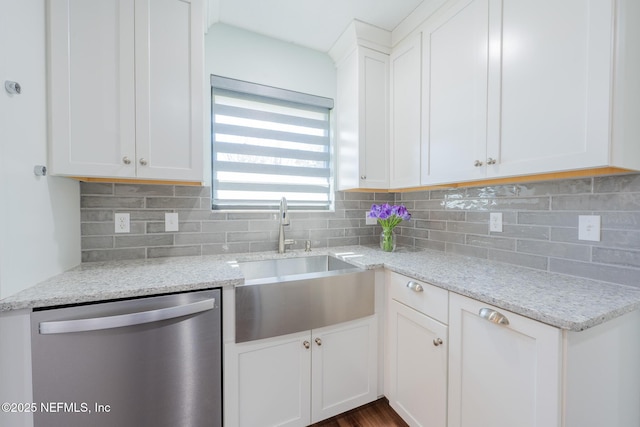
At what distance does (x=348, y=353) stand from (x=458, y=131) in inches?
55.4

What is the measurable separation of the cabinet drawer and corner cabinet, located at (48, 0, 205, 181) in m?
1.27

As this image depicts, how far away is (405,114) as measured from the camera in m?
1.76

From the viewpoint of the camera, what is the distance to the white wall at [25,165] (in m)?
0.89

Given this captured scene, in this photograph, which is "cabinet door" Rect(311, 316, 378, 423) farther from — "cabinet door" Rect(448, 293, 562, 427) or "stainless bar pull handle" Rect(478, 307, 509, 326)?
"stainless bar pull handle" Rect(478, 307, 509, 326)

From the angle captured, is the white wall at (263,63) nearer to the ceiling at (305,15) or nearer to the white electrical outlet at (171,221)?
the ceiling at (305,15)

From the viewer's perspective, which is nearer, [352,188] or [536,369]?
[536,369]

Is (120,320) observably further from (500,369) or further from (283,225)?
(500,369)

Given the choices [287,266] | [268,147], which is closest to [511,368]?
[287,266]

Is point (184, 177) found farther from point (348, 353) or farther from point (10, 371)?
point (348, 353)

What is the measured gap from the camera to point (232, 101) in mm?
1837

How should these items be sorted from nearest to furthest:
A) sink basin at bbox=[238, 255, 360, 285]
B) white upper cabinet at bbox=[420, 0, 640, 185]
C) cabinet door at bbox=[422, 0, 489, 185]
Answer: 1. white upper cabinet at bbox=[420, 0, 640, 185]
2. cabinet door at bbox=[422, 0, 489, 185]
3. sink basin at bbox=[238, 255, 360, 285]

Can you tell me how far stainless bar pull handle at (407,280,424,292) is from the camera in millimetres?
1253

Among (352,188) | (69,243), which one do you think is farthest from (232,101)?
(69,243)

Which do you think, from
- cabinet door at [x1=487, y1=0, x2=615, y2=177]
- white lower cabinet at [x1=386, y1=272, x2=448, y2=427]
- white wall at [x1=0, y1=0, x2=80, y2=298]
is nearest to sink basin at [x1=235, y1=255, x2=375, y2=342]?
white lower cabinet at [x1=386, y1=272, x2=448, y2=427]
